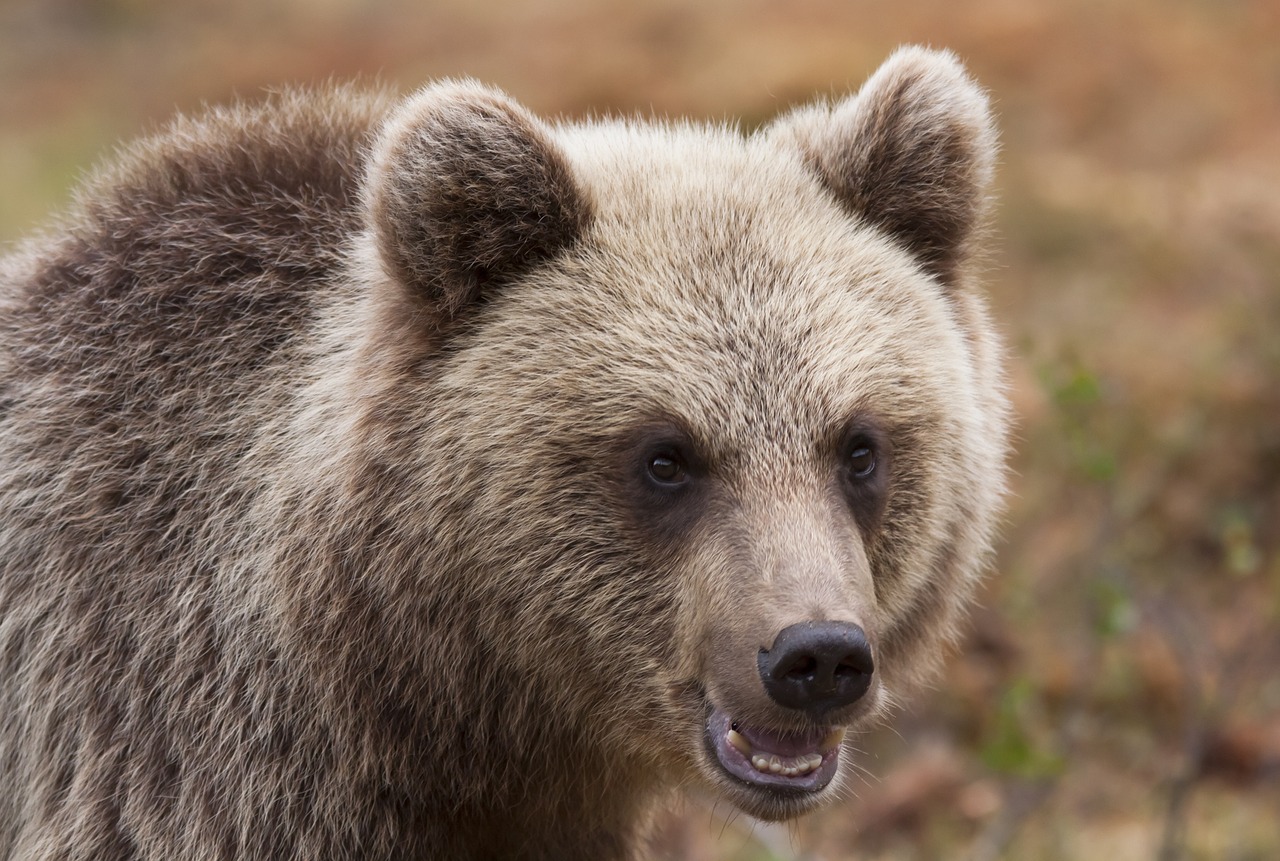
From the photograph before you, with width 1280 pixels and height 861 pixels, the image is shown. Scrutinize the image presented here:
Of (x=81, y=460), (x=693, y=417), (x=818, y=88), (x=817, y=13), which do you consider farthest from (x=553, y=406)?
(x=817, y=13)

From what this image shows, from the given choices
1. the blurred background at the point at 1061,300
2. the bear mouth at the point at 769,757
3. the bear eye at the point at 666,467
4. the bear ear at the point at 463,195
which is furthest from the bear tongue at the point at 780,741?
the bear ear at the point at 463,195

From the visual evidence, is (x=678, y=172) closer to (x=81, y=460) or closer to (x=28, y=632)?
(x=81, y=460)

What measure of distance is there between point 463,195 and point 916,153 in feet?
4.62

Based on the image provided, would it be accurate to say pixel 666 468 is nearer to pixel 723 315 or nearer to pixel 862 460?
pixel 723 315

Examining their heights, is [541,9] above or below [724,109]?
above

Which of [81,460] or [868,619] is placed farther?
[81,460]

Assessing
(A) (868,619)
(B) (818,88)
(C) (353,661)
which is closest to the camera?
(A) (868,619)

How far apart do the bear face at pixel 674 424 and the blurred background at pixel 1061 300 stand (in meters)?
1.12

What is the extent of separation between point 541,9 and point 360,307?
1085 centimetres

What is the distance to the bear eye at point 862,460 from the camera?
4254 millimetres

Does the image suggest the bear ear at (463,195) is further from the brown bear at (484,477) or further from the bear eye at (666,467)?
the bear eye at (666,467)

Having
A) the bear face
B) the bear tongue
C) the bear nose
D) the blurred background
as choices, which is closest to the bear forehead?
the bear face

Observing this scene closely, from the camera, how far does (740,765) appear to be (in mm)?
4031

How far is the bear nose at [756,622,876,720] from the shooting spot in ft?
12.2
